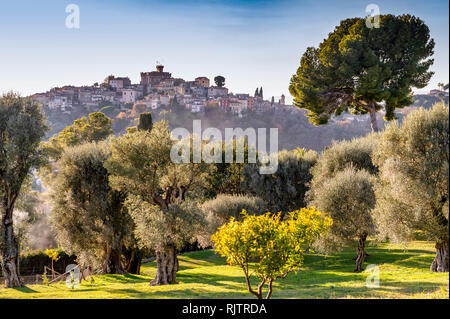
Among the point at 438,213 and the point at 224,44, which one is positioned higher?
the point at 224,44

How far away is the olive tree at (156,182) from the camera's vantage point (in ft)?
82.3

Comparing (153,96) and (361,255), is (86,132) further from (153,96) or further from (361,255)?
(153,96)

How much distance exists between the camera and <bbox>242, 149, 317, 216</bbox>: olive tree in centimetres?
4866

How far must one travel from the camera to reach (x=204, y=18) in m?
19.0

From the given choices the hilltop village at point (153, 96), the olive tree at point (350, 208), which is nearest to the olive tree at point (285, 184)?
the olive tree at point (350, 208)

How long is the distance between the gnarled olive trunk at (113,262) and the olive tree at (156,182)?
836cm

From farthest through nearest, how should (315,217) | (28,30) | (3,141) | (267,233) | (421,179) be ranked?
(3,141)
(421,179)
(28,30)
(315,217)
(267,233)

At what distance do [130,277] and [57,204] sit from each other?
8.20 meters

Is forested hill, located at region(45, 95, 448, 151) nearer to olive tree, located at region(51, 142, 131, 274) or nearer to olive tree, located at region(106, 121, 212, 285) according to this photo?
olive tree, located at region(51, 142, 131, 274)

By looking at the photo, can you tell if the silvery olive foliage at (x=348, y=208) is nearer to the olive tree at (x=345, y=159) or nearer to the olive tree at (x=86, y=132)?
the olive tree at (x=345, y=159)

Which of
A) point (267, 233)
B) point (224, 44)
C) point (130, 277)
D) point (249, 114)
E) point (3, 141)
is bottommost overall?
point (130, 277)
